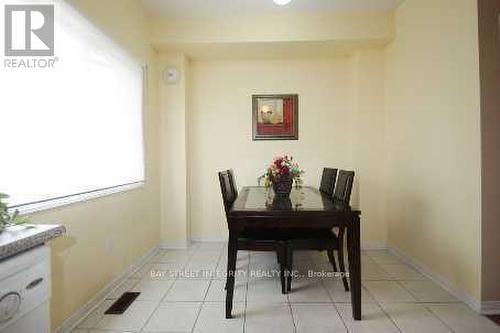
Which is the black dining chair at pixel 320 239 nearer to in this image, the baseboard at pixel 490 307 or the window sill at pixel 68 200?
the baseboard at pixel 490 307

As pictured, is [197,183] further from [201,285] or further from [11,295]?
[11,295]

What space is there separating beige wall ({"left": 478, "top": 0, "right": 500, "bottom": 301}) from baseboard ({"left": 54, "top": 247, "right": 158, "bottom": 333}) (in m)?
2.67

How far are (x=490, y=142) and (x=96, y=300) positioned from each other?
9.57ft

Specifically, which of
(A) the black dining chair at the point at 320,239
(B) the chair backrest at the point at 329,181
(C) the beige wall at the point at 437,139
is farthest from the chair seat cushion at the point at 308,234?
(C) the beige wall at the point at 437,139

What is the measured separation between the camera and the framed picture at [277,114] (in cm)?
358

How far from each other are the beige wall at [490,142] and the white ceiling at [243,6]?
3.93 feet

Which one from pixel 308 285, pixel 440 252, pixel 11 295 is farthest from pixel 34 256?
pixel 440 252

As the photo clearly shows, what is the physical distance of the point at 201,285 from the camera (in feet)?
7.89

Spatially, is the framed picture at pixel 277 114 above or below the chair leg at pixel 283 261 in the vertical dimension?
above

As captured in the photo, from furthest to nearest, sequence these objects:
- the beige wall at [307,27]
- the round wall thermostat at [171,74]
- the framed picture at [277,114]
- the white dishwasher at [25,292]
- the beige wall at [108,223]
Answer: the framed picture at [277,114] < the round wall thermostat at [171,74] < the beige wall at [307,27] < the beige wall at [108,223] < the white dishwasher at [25,292]

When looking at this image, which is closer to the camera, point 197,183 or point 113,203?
point 113,203

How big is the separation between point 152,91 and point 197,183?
121cm

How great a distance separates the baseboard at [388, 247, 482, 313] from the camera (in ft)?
6.54

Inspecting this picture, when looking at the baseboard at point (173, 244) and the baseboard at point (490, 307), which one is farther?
the baseboard at point (173, 244)
